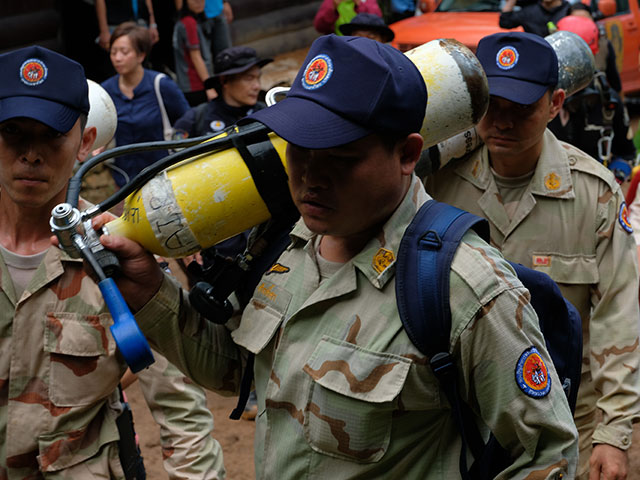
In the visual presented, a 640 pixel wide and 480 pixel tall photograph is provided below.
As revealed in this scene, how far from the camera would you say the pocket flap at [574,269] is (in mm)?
3535

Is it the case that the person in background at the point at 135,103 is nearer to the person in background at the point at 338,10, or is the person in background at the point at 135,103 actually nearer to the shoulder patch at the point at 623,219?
the person in background at the point at 338,10

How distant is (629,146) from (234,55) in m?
2.86

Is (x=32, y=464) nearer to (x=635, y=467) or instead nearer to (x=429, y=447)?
(x=429, y=447)

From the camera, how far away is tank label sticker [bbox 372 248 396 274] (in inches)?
84.7

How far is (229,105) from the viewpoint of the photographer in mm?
6391

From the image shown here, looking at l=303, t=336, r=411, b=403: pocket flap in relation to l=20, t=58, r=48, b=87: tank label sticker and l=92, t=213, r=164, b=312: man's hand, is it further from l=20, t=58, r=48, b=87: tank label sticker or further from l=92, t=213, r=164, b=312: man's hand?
l=20, t=58, r=48, b=87: tank label sticker

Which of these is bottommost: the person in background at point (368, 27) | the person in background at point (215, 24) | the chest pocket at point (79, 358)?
the person in background at point (215, 24)

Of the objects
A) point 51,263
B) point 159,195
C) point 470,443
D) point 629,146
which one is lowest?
point 629,146

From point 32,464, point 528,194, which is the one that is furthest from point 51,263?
point 528,194

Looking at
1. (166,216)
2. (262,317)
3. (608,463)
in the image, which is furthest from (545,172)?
(166,216)

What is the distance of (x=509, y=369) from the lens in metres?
2.02

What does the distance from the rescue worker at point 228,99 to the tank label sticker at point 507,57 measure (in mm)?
3010

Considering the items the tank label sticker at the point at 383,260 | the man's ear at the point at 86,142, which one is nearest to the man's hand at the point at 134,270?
the tank label sticker at the point at 383,260

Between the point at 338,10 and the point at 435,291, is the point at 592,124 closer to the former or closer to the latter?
the point at 435,291
